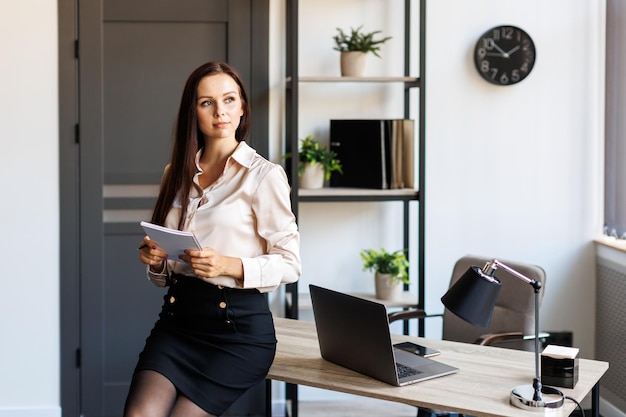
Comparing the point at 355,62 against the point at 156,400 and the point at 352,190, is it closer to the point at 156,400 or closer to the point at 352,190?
the point at 352,190

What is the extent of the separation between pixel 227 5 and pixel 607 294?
2428 mm

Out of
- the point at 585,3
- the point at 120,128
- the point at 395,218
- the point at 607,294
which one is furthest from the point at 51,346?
the point at 585,3

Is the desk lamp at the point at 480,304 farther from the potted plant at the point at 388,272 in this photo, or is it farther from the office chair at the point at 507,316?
the potted plant at the point at 388,272

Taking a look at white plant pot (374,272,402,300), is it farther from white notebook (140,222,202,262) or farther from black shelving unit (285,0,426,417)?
white notebook (140,222,202,262)

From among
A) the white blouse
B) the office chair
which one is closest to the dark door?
the office chair

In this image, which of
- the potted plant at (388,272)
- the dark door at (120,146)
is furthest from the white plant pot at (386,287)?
the dark door at (120,146)

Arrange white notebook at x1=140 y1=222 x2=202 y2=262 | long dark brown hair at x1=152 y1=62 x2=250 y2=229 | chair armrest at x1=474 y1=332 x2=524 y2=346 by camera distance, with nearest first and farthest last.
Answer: white notebook at x1=140 y1=222 x2=202 y2=262 → long dark brown hair at x1=152 y1=62 x2=250 y2=229 → chair armrest at x1=474 y1=332 x2=524 y2=346

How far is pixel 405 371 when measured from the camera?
244 centimetres

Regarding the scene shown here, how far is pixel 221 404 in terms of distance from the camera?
246cm

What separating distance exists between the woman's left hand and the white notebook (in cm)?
3

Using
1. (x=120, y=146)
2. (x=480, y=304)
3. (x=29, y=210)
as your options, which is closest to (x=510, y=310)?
(x=480, y=304)

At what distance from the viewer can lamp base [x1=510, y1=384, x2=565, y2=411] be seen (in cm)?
216

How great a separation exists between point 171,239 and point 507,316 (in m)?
1.65

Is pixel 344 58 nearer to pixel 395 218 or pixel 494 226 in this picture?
pixel 395 218
